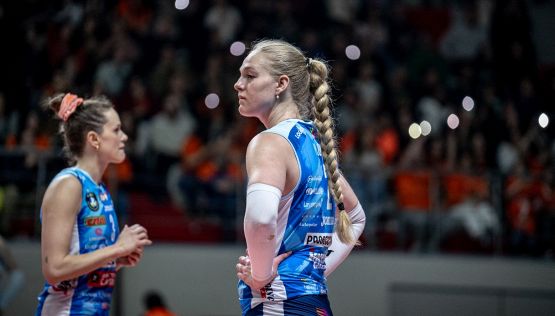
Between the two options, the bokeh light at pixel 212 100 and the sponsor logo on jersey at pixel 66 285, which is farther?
the bokeh light at pixel 212 100

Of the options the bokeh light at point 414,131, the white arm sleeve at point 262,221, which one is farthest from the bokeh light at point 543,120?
the white arm sleeve at point 262,221

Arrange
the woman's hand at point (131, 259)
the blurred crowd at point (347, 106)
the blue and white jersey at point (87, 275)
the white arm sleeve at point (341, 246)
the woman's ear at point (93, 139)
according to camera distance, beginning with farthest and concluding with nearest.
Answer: the blurred crowd at point (347, 106) < the woman's ear at point (93, 139) < the woman's hand at point (131, 259) < the blue and white jersey at point (87, 275) < the white arm sleeve at point (341, 246)

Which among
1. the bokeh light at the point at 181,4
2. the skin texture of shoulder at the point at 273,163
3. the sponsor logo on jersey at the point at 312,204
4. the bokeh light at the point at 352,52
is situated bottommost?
the sponsor logo on jersey at the point at 312,204

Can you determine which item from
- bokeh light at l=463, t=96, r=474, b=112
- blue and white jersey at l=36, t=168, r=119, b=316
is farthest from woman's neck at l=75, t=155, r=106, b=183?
bokeh light at l=463, t=96, r=474, b=112

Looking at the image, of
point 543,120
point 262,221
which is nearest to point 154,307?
point 262,221

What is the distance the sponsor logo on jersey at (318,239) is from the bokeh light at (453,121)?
24.7 ft

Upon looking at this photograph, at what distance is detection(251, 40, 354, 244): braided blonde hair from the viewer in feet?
10.3

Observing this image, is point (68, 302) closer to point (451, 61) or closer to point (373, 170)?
point (373, 170)

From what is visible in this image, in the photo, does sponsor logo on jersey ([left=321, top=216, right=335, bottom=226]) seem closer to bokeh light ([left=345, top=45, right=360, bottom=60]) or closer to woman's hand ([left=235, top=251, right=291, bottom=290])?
woman's hand ([left=235, top=251, right=291, bottom=290])

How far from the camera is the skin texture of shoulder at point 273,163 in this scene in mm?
2861

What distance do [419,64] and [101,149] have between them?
324 inches

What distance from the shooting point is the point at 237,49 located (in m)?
11.1

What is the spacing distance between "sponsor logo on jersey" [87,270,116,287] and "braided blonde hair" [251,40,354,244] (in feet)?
4.09

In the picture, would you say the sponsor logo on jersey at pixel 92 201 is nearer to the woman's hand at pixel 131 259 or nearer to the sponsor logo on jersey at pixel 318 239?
the woman's hand at pixel 131 259
